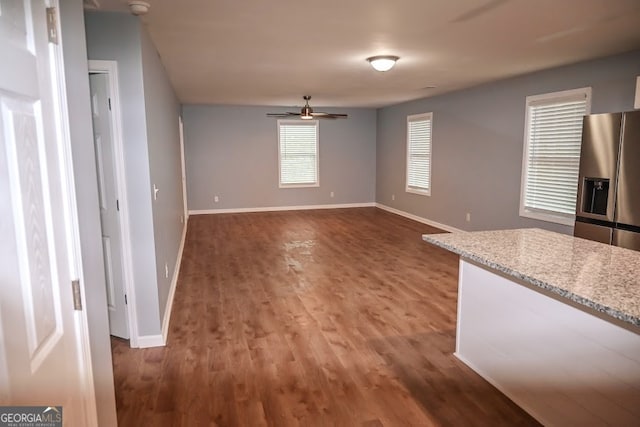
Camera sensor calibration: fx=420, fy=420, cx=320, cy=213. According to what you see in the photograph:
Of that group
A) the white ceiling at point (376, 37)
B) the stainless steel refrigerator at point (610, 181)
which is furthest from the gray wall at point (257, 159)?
the stainless steel refrigerator at point (610, 181)

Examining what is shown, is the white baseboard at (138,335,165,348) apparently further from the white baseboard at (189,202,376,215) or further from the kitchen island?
the white baseboard at (189,202,376,215)

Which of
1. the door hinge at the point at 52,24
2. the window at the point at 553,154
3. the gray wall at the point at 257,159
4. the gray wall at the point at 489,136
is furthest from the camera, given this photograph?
the gray wall at the point at 257,159

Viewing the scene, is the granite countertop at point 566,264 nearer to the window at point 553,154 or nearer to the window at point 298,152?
the window at point 553,154

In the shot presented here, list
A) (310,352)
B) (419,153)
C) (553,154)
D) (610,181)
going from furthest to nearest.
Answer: (419,153)
(553,154)
(610,181)
(310,352)

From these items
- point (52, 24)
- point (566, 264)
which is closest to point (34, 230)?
point (52, 24)

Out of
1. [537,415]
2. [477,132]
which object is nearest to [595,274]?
[537,415]

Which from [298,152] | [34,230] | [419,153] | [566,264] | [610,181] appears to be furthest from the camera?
[298,152]

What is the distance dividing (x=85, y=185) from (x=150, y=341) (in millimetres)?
1980

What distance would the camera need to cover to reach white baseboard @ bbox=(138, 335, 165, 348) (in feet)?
9.68

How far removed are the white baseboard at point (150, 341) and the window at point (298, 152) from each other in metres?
6.45

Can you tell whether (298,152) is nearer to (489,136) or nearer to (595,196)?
(489,136)

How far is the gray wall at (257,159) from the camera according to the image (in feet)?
28.3

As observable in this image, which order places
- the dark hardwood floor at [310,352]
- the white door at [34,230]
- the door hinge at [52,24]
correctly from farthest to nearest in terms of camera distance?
the dark hardwood floor at [310,352] → the door hinge at [52,24] → the white door at [34,230]

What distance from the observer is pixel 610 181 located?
3535 millimetres
